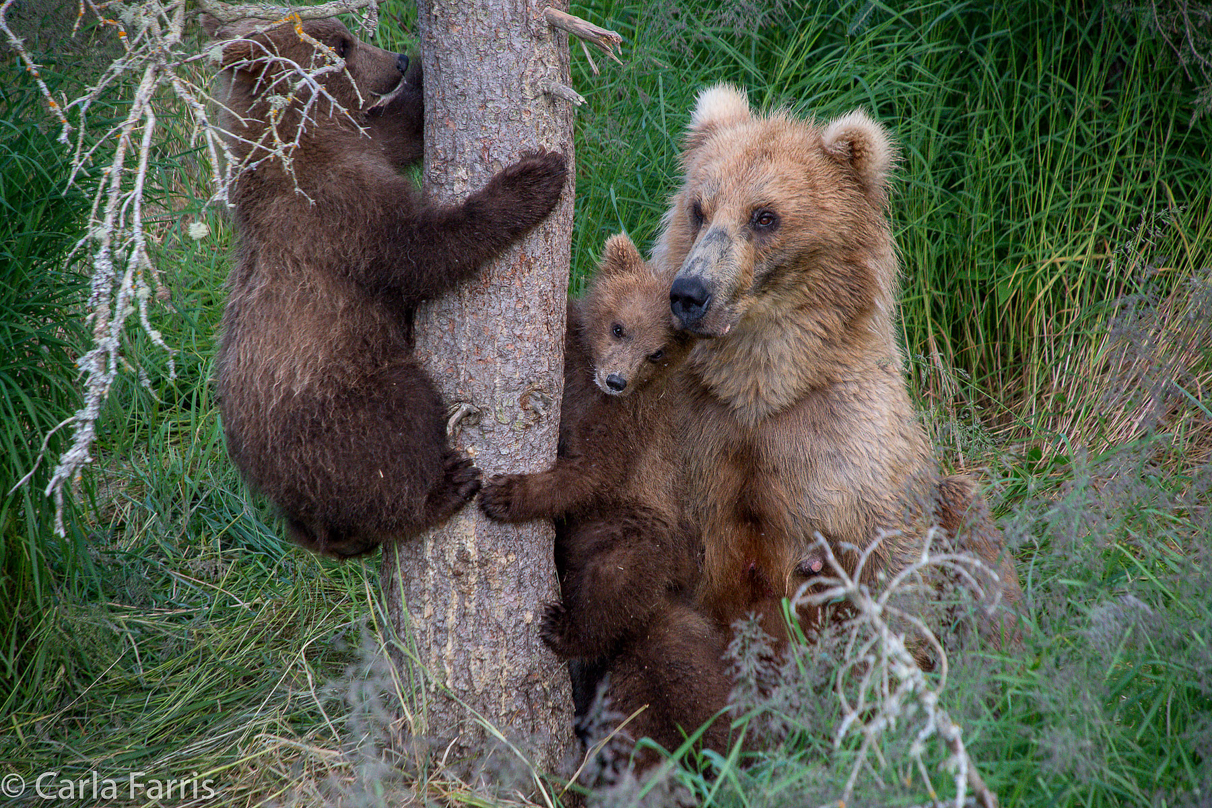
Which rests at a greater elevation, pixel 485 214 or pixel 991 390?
pixel 485 214

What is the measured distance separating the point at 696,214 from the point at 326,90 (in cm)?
141

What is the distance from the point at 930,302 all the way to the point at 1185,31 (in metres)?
1.73

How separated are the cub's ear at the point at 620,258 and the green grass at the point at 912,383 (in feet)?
4.25

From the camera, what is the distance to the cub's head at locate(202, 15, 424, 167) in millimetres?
3244

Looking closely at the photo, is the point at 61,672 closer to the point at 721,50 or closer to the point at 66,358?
the point at 66,358

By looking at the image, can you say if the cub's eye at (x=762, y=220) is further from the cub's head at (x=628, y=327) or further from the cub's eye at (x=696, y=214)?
the cub's head at (x=628, y=327)

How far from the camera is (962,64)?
5.11m

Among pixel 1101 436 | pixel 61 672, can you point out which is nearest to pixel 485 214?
pixel 61 672

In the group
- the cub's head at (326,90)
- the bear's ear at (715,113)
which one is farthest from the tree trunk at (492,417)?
the bear's ear at (715,113)

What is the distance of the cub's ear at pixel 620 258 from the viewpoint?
366 centimetres

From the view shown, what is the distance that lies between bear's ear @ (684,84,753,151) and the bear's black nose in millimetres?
978

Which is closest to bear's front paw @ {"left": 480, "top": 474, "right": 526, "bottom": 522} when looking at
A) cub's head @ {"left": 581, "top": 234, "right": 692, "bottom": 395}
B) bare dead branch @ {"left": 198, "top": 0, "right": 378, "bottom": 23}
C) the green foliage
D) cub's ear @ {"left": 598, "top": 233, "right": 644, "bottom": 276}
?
cub's head @ {"left": 581, "top": 234, "right": 692, "bottom": 395}

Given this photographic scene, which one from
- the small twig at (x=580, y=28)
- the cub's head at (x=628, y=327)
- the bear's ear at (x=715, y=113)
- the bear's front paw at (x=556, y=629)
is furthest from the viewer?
the bear's ear at (x=715, y=113)

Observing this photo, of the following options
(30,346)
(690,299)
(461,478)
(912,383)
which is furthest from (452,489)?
(912,383)
